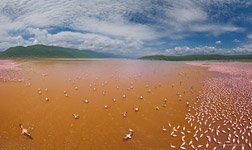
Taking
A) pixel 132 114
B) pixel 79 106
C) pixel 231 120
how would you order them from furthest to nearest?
pixel 79 106 < pixel 132 114 < pixel 231 120

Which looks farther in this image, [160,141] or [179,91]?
[179,91]

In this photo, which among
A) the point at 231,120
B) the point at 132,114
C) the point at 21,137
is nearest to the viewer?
the point at 21,137

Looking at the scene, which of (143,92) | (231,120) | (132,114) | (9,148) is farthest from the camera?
(143,92)

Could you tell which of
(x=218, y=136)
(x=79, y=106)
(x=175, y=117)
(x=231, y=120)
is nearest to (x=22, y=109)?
(x=79, y=106)

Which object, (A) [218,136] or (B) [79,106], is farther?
(B) [79,106]

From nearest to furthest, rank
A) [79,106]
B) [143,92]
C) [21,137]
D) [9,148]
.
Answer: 1. [9,148]
2. [21,137]
3. [79,106]
4. [143,92]

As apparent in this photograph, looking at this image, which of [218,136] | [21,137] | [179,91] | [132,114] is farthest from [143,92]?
[21,137]

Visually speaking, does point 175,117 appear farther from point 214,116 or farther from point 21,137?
point 21,137

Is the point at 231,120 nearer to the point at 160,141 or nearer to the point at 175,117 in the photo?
the point at 175,117
